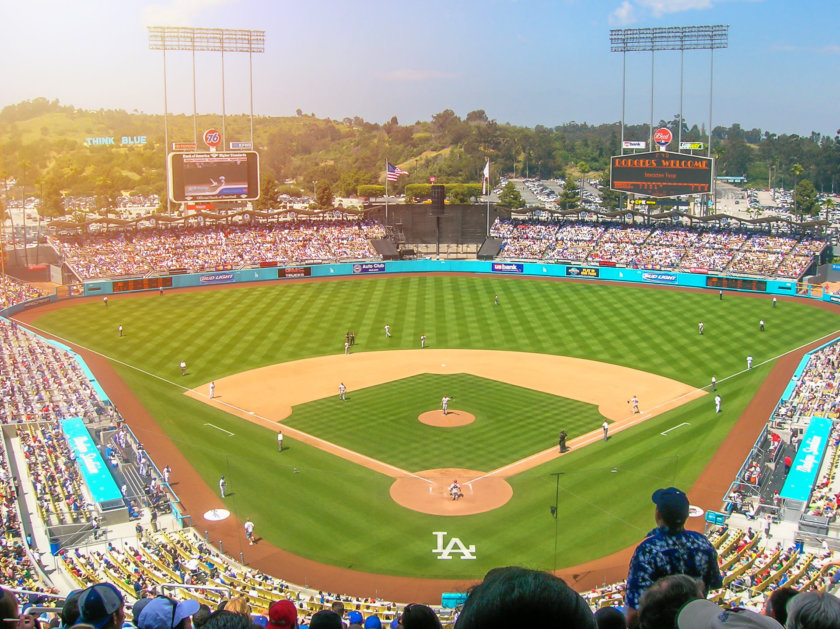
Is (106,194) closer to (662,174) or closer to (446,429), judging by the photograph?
(662,174)

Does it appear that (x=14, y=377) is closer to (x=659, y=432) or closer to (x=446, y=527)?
(x=446, y=527)

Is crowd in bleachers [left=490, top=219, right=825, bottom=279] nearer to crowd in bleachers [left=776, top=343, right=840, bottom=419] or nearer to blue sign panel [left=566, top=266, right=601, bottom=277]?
blue sign panel [left=566, top=266, right=601, bottom=277]

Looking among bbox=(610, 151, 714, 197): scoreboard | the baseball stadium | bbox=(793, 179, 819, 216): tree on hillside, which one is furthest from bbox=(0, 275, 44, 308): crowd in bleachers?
bbox=(793, 179, 819, 216): tree on hillside

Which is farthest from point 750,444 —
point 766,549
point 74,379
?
point 74,379

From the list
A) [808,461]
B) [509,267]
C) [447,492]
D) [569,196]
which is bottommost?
[447,492]

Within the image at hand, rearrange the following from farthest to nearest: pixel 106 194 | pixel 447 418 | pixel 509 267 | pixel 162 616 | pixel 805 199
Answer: pixel 106 194, pixel 805 199, pixel 509 267, pixel 447 418, pixel 162 616

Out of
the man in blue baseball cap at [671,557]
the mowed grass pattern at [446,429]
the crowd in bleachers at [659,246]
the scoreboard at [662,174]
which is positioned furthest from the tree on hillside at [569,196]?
the man in blue baseball cap at [671,557]

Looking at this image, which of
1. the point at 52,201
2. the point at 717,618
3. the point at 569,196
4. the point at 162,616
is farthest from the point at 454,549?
the point at 569,196
